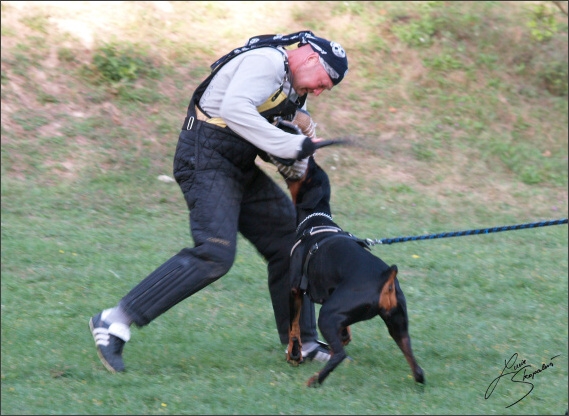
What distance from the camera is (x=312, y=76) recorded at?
14.3 feet

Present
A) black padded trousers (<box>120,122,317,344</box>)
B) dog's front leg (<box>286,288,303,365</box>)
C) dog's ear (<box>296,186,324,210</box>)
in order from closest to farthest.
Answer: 1. black padded trousers (<box>120,122,317,344</box>)
2. dog's front leg (<box>286,288,303,365</box>)
3. dog's ear (<box>296,186,324,210</box>)

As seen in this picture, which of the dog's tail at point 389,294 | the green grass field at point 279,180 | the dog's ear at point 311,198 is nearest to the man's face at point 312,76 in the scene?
the green grass field at point 279,180

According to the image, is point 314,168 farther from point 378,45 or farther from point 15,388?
point 378,45

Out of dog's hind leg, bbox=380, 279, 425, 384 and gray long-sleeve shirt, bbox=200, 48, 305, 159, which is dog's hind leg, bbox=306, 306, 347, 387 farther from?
gray long-sleeve shirt, bbox=200, 48, 305, 159

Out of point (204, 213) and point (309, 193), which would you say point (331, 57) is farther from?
point (204, 213)

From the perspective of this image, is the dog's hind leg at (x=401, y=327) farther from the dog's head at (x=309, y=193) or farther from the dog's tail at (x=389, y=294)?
the dog's head at (x=309, y=193)

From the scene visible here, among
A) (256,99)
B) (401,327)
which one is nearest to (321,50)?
(256,99)

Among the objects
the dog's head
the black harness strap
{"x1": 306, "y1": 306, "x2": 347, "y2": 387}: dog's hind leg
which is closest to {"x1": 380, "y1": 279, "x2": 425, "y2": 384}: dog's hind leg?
{"x1": 306, "y1": 306, "x2": 347, "y2": 387}: dog's hind leg

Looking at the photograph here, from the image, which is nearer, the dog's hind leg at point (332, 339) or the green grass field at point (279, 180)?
the dog's hind leg at point (332, 339)

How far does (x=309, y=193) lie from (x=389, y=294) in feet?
3.01

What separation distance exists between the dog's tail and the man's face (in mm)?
1077

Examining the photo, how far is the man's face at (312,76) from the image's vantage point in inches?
171

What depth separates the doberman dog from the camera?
13.7 feet

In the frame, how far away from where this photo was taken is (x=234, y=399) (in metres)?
3.99
